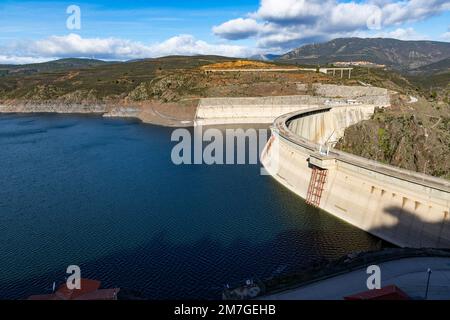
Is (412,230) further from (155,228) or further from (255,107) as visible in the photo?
(255,107)

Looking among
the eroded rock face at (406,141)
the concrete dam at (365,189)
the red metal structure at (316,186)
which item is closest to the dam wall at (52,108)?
the concrete dam at (365,189)

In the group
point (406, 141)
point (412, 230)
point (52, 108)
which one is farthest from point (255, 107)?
point (52, 108)

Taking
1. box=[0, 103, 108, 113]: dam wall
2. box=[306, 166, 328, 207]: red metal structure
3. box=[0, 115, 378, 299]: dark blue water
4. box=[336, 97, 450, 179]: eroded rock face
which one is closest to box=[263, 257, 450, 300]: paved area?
box=[0, 115, 378, 299]: dark blue water

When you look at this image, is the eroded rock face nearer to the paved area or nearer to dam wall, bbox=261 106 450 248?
dam wall, bbox=261 106 450 248

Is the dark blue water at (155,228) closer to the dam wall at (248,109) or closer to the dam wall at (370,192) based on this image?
the dam wall at (370,192)

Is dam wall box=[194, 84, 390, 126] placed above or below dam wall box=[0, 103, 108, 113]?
above
